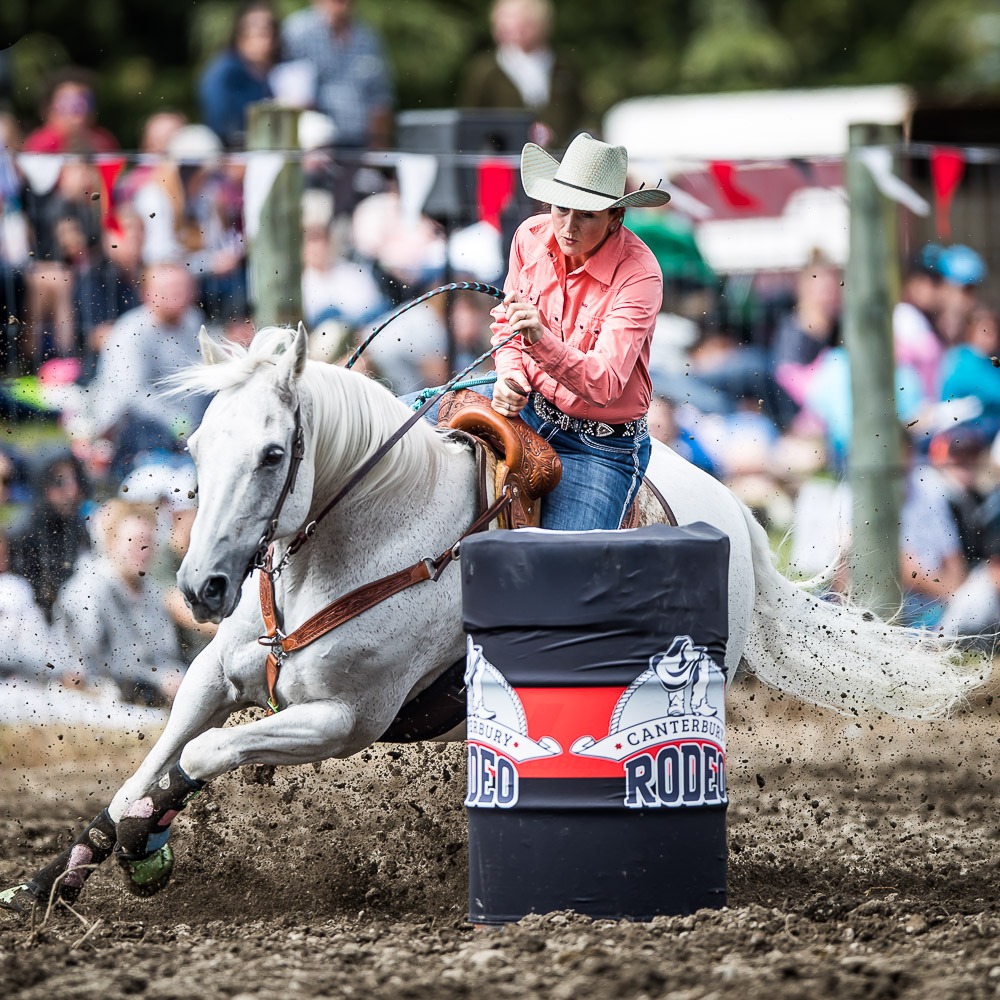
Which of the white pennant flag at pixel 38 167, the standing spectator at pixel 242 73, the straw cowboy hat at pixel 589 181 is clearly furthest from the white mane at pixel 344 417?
the standing spectator at pixel 242 73

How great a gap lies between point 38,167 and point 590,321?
3644 mm

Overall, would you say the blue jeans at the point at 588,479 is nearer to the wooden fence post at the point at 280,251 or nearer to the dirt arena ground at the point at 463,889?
the dirt arena ground at the point at 463,889

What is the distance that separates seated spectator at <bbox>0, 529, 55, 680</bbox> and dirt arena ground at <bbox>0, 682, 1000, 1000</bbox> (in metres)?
0.30

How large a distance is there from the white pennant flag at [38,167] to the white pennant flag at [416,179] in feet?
5.19

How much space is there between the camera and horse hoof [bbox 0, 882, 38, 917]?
4992mm

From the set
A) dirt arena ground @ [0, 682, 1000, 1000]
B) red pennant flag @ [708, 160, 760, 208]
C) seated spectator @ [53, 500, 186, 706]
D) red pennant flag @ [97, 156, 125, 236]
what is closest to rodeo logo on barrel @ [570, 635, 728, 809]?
dirt arena ground @ [0, 682, 1000, 1000]

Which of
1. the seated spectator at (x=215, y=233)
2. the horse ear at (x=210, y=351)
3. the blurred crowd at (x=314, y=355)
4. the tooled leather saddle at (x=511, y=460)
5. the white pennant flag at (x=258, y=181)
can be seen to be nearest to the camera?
the horse ear at (x=210, y=351)

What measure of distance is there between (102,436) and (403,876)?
2.88m

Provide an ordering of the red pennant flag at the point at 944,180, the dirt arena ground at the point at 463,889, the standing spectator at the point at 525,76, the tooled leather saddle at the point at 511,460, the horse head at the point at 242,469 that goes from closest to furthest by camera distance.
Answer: the dirt arena ground at the point at 463,889
the horse head at the point at 242,469
the tooled leather saddle at the point at 511,460
the red pennant flag at the point at 944,180
the standing spectator at the point at 525,76

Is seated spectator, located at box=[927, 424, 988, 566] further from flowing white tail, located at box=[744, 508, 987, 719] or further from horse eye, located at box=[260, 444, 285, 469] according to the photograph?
horse eye, located at box=[260, 444, 285, 469]

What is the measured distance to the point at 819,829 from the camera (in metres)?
6.83

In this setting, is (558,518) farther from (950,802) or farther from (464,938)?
(950,802)

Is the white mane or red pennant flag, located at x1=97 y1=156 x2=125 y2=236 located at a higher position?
red pennant flag, located at x1=97 y1=156 x2=125 y2=236

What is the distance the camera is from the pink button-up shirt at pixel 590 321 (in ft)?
16.8
